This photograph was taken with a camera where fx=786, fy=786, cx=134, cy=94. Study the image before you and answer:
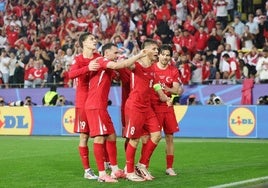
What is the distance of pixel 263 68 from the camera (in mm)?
23969

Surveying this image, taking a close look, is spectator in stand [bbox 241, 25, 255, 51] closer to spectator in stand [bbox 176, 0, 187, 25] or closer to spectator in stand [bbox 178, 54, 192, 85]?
spectator in stand [bbox 178, 54, 192, 85]

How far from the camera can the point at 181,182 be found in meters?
11.9

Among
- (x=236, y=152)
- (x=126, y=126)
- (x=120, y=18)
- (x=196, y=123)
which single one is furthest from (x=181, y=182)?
(x=120, y=18)

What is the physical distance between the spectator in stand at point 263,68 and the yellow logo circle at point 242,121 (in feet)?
5.60

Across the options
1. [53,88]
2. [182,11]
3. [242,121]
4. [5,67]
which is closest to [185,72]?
[242,121]

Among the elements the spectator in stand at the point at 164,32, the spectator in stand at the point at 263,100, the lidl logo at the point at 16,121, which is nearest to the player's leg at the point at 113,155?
the spectator in stand at the point at 263,100

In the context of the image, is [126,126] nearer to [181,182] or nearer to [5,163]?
[181,182]

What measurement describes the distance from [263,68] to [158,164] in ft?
32.0

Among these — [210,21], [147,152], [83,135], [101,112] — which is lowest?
A: [147,152]

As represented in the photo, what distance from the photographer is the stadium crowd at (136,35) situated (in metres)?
25.4

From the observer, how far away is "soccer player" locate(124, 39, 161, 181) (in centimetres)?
1221

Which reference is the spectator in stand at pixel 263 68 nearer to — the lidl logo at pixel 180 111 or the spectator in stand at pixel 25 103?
the lidl logo at pixel 180 111

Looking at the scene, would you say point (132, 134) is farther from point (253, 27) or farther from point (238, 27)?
point (238, 27)

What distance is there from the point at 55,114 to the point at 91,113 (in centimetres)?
1347
